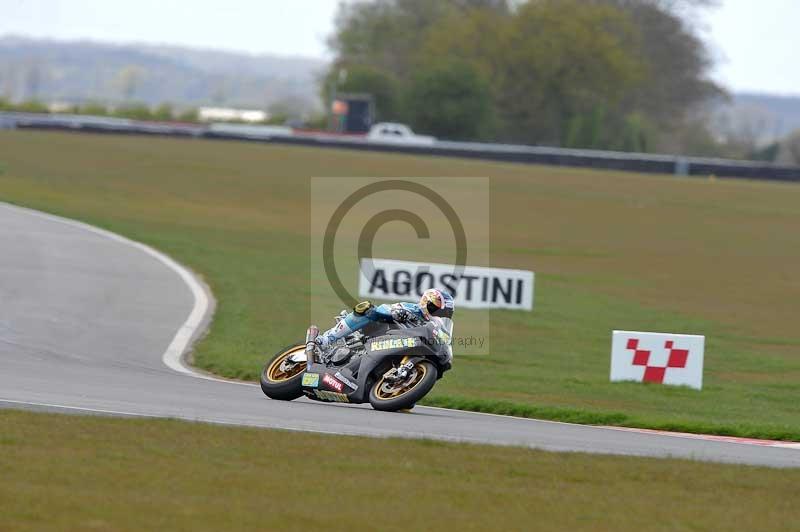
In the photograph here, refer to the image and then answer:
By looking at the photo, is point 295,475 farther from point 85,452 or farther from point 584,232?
point 584,232

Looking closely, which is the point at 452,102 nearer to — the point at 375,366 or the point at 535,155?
the point at 535,155

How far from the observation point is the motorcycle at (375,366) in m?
12.1

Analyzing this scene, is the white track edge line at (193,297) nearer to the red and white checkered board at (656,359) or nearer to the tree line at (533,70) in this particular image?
the red and white checkered board at (656,359)

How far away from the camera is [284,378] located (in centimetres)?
1315

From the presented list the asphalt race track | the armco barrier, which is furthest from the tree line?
the asphalt race track

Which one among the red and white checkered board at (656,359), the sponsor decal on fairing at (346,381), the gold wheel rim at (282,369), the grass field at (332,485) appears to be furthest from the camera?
the red and white checkered board at (656,359)

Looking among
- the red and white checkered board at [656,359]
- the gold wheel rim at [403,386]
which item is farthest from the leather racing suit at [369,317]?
the red and white checkered board at [656,359]

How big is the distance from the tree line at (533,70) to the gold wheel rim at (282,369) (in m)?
89.1

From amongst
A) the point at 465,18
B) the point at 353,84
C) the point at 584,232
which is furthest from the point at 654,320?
the point at 465,18

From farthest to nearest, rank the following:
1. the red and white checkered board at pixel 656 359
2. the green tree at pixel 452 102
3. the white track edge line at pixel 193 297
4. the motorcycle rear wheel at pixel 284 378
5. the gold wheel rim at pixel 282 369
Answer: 1. the green tree at pixel 452 102
2. the red and white checkered board at pixel 656 359
3. the white track edge line at pixel 193 297
4. the gold wheel rim at pixel 282 369
5. the motorcycle rear wheel at pixel 284 378

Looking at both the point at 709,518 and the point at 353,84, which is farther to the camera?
the point at 353,84

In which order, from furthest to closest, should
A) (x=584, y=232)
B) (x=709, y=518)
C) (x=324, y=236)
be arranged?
1. (x=584, y=232)
2. (x=324, y=236)
3. (x=709, y=518)

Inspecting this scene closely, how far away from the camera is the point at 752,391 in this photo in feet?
57.2

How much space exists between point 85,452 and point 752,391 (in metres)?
11.0
